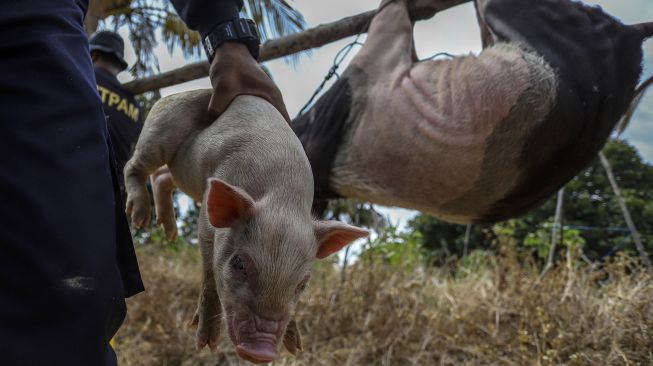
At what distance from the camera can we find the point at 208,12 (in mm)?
1721

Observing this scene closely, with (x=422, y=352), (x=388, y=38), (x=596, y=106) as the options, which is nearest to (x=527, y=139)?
(x=596, y=106)

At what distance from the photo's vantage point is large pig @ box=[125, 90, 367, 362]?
1294mm

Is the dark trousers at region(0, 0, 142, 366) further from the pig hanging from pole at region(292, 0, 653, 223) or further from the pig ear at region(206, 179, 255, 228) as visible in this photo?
the pig hanging from pole at region(292, 0, 653, 223)

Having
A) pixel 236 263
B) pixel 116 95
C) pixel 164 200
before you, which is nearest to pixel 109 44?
pixel 116 95

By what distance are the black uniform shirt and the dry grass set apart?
6.54 feet

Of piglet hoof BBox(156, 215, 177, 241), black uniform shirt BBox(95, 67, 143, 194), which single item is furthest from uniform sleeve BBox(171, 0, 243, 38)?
black uniform shirt BBox(95, 67, 143, 194)

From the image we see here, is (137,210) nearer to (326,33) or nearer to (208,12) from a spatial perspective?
(208,12)

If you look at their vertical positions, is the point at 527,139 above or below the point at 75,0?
below

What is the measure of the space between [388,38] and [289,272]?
1745mm

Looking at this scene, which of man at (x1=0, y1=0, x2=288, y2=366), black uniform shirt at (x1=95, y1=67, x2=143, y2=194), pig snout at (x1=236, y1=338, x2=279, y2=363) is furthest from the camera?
black uniform shirt at (x1=95, y1=67, x2=143, y2=194)

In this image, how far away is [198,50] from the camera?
375 inches

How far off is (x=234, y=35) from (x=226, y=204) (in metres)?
0.58

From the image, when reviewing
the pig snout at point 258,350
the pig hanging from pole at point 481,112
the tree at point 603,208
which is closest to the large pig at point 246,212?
the pig snout at point 258,350

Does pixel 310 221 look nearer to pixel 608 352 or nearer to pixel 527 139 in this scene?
pixel 527 139
